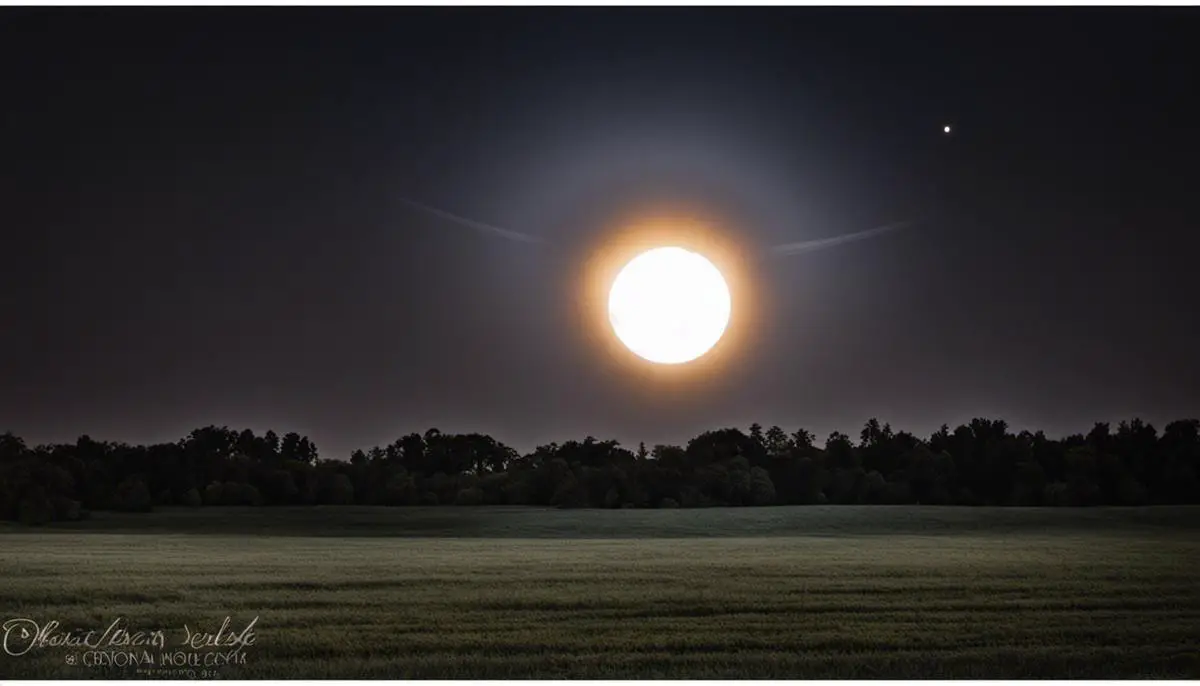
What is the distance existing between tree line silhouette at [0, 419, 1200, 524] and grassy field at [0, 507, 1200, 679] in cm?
2444

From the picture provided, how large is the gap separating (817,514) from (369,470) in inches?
1200

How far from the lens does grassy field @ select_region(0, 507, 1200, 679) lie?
16391 millimetres

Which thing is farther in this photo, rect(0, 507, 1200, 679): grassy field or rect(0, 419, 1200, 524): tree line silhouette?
rect(0, 419, 1200, 524): tree line silhouette

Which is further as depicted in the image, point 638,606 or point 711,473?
point 711,473

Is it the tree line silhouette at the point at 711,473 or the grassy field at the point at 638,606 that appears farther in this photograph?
the tree line silhouette at the point at 711,473

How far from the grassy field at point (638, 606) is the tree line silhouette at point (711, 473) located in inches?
962

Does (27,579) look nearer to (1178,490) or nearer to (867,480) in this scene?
(867,480)

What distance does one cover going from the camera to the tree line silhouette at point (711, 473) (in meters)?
65.7

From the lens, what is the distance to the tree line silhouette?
65.7 metres

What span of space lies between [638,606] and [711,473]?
45.1 metres

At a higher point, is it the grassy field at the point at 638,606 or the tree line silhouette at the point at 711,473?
the tree line silhouette at the point at 711,473

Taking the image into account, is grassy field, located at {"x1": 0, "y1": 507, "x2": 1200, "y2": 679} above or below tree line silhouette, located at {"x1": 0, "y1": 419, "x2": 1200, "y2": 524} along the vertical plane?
below

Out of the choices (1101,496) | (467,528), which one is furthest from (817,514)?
(1101,496)

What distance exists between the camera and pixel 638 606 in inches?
837
